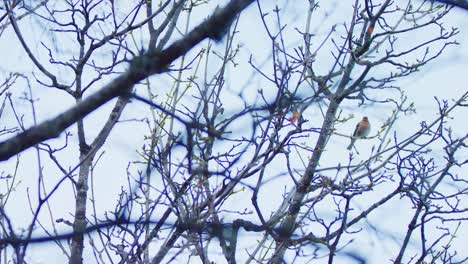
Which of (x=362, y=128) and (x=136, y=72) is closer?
(x=136, y=72)

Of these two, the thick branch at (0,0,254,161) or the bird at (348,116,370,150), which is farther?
the bird at (348,116,370,150)

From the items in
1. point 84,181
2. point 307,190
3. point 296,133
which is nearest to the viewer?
point 296,133

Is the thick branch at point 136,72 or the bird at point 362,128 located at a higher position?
the bird at point 362,128

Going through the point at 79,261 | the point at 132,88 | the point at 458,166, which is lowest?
the point at 132,88

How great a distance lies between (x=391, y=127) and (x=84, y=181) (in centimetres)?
304

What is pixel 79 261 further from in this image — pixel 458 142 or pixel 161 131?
pixel 458 142

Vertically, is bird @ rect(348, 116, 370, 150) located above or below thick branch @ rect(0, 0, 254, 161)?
above

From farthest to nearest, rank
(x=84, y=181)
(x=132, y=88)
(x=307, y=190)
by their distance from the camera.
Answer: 1. (x=307, y=190)
2. (x=84, y=181)
3. (x=132, y=88)

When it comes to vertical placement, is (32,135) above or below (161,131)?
below

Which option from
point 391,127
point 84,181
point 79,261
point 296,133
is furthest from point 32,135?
point 391,127

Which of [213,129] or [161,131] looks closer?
[213,129]

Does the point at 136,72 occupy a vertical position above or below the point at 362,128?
below

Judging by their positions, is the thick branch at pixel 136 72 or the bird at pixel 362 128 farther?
the bird at pixel 362 128

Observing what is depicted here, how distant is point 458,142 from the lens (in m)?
7.70
